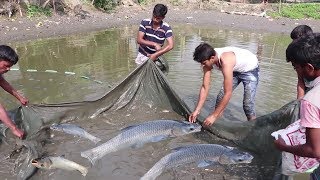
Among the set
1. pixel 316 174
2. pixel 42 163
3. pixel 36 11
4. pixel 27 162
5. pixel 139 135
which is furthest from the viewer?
pixel 36 11

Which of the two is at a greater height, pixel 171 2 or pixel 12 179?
pixel 171 2

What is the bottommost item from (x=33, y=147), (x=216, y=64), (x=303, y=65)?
(x=33, y=147)

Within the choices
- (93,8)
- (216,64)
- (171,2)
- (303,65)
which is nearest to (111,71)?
(216,64)

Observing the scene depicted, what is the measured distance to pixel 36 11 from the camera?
658 inches

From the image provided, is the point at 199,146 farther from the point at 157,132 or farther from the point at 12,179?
the point at 12,179

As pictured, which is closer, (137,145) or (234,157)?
(234,157)

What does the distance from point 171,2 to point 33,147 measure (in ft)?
73.5

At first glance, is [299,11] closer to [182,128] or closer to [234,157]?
[182,128]

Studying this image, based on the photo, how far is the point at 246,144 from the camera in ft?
15.2

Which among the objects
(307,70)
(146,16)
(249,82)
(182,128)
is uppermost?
(307,70)

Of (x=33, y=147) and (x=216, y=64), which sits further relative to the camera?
(x=216, y=64)

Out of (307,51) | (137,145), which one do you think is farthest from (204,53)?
(307,51)

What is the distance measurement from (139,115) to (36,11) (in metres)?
12.7

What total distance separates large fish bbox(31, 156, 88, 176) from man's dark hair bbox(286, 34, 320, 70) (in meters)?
2.66
